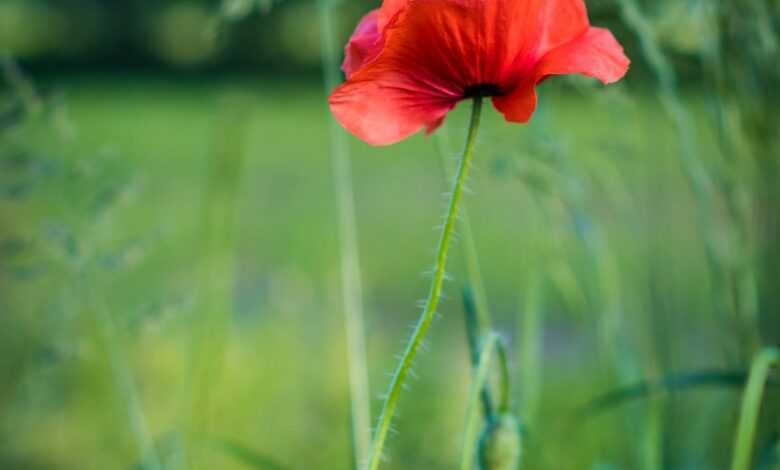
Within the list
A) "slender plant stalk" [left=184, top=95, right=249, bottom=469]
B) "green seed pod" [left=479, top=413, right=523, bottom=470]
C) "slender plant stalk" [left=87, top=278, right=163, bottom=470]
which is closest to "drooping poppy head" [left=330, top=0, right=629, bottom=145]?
"green seed pod" [left=479, top=413, right=523, bottom=470]

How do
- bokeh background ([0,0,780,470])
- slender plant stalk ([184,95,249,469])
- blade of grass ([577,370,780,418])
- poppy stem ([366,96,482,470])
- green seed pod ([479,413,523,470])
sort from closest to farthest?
poppy stem ([366,96,482,470]) → green seed pod ([479,413,523,470]) → blade of grass ([577,370,780,418]) → bokeh background ([0,0,780,470]) → slender plant stalk ([184,95,249,469])

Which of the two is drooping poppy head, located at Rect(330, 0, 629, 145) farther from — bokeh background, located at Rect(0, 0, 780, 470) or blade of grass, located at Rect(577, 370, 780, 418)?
blade of grass, located at Rect(577, 370, 780, 418)

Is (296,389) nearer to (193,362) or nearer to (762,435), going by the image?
(193,362)

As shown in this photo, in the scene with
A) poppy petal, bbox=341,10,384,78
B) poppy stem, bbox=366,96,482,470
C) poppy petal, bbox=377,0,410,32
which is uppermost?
poppy petal, bbox=377,0,410,32

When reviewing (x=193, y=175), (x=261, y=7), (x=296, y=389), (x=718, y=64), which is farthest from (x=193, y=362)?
(x=193, y=175)

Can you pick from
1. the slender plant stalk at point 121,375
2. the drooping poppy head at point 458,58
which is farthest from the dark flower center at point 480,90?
the slender plant stalk at point 121,375

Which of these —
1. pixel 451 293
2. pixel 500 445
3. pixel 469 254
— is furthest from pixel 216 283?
pixel 451 293
